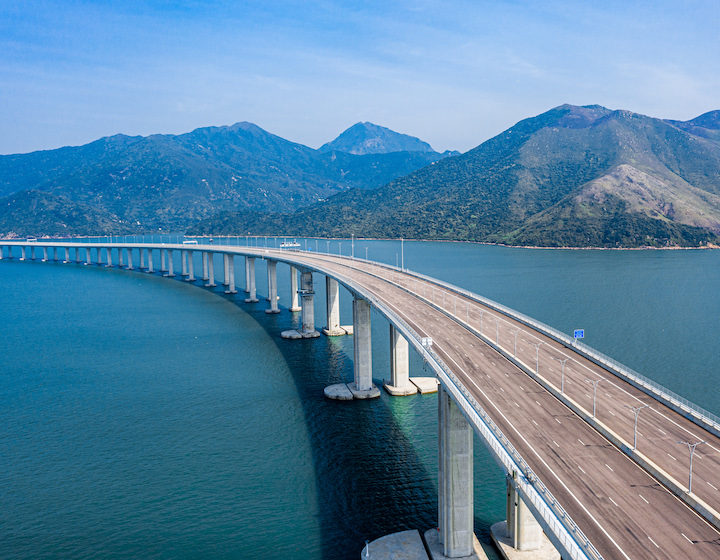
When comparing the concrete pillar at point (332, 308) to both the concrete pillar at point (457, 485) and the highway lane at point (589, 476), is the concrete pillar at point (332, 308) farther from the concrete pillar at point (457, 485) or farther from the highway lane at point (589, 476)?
the concrete pillar at point (457, 485)

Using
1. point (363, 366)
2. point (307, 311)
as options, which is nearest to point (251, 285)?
point (307, 311)

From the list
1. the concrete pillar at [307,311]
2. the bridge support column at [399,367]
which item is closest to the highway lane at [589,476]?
the bridge support column at [399,367]

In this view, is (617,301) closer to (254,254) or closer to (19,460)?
(254,254)

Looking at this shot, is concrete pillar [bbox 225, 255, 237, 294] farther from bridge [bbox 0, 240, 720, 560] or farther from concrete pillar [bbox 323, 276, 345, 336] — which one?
bridge [bbox 0, 240, 720, 560]

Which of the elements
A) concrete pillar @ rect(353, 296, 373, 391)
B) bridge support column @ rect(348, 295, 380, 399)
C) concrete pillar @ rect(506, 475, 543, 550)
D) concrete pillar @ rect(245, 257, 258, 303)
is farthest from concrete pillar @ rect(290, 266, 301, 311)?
concrete pillar @ rect(506, 475, 543, 550)

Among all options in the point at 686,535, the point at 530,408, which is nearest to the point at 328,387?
the point at 530,408
